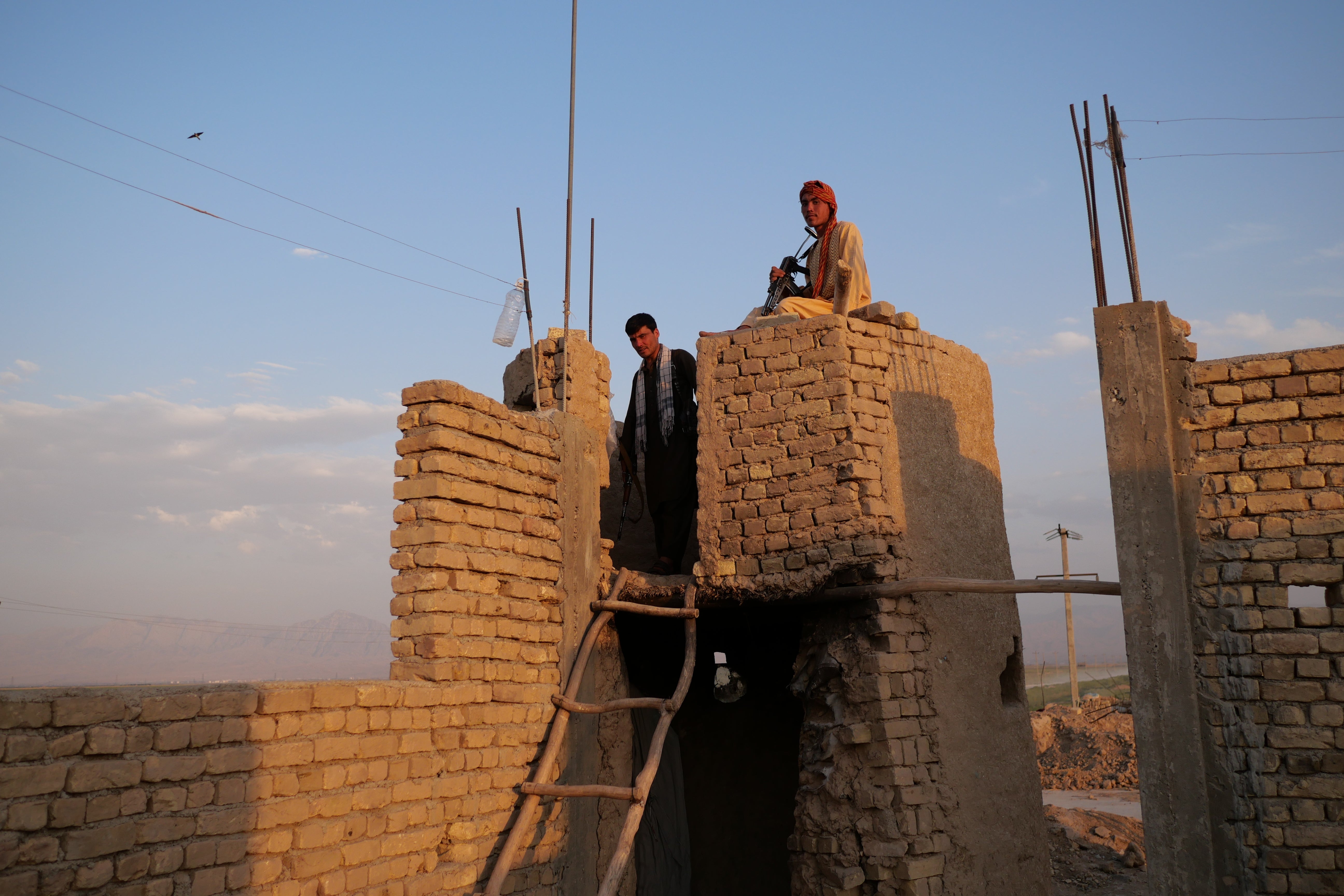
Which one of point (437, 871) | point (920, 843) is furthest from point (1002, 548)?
point (437, 871)

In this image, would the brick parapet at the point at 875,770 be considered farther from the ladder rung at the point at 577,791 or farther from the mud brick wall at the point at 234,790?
the mud brick wall at the point at 234,790

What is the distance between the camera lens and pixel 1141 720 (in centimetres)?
456

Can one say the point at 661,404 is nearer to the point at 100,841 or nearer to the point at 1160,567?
the point at 1160,567

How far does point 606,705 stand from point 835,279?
2.85 meters

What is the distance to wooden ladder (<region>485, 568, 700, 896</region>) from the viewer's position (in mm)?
4883

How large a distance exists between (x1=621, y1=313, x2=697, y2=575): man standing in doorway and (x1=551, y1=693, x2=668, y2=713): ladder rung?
1379 millimetres

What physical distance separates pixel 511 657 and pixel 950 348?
132 inches

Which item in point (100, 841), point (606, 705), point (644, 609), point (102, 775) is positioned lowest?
point (100, 841)

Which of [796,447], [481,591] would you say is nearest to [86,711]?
[481,591]

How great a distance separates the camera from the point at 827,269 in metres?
6.55

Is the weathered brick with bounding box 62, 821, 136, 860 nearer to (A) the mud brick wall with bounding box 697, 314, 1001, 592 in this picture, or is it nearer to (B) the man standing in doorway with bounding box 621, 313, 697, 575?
(A) the mud brick wall with bounding box 697, 314, 1001, 592

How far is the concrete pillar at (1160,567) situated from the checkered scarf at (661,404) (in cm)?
283

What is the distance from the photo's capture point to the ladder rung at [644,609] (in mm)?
5879

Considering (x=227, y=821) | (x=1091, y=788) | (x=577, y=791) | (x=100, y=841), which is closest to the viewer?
(x=100, y=841)
